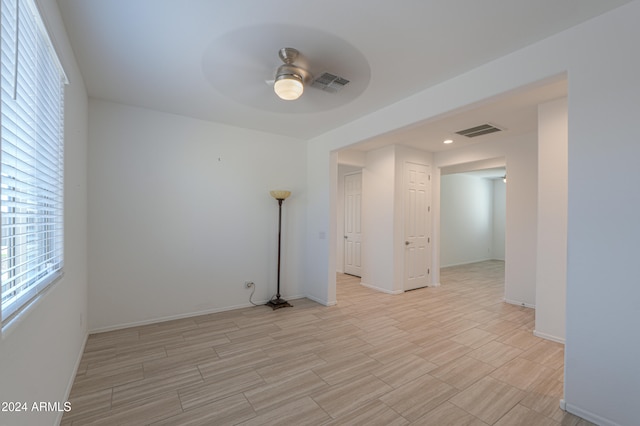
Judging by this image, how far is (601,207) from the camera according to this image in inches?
74.1

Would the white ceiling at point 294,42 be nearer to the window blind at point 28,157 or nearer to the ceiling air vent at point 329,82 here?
the ceiling air vent at point 329,82

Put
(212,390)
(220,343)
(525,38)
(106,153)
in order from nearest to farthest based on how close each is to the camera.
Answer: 1. (525,38)
2. (212,390)
3. (220,343)
4. (106,153)

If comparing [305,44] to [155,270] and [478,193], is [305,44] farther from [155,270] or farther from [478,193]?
[478,193]

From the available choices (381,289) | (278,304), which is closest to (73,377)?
(278,304)

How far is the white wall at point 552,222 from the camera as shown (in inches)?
129

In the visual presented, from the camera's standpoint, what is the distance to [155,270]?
3.63m

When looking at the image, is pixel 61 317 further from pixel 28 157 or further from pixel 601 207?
pixel 601 207

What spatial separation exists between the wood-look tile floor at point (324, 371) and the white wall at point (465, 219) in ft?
14.7

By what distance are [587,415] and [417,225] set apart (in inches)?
151

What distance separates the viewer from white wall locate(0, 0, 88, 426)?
1221mm

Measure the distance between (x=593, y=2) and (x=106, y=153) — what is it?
458 cm

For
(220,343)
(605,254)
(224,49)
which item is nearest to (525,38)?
(605,254)

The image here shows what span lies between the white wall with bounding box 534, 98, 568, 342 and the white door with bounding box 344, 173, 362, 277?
3.61m

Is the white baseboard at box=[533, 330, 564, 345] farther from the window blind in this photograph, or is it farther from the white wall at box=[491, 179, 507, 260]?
the white wall at box=[491, 179, 507, 260]
